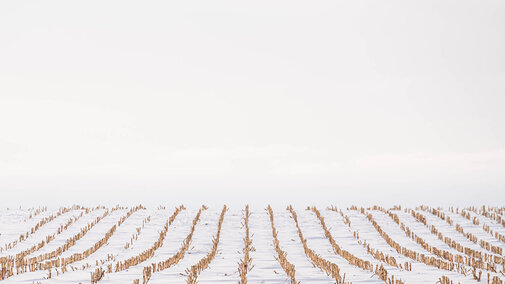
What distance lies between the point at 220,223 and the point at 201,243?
3.17 meters

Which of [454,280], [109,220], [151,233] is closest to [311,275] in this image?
[454,280]

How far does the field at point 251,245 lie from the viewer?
38.0ft

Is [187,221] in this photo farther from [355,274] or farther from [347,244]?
[355,274]

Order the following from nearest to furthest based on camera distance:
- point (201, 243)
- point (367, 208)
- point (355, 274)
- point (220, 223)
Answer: point (355, 274) < point (201, 243) < point (220, 223) < point (367, 208)

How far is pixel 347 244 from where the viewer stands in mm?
17625

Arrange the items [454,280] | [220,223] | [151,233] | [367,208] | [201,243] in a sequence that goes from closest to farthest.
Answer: [454,280] < [201,243] < [151,233] < [220,223] < [367,208]

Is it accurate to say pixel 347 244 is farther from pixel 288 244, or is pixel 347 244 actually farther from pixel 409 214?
pixel 409 214

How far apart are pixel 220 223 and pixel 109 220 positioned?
175 inches

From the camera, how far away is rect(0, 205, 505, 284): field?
38.0 feet

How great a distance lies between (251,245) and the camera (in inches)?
680

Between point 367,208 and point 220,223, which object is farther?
point 367,208

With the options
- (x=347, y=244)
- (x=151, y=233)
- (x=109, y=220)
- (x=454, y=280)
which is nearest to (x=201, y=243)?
(x=151, y=233)

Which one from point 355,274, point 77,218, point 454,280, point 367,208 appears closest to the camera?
point 454,280

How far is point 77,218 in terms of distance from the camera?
72.4 feet
